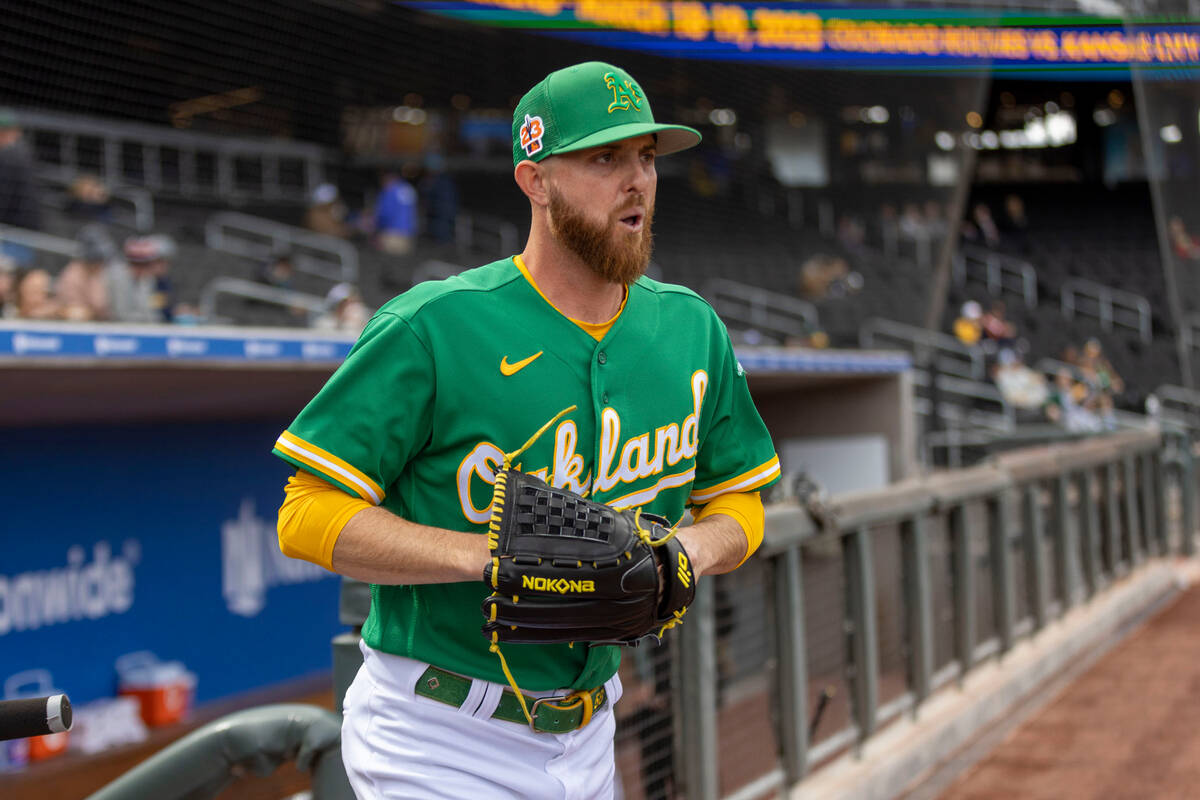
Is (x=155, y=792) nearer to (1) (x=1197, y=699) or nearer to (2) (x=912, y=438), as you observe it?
(1) (x=1197, y=699)

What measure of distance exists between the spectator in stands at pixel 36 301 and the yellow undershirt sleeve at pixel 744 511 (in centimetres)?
424

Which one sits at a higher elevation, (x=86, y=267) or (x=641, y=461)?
(x=86, y=267)

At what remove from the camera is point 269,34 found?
1110 centimetres

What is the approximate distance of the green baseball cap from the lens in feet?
4.92

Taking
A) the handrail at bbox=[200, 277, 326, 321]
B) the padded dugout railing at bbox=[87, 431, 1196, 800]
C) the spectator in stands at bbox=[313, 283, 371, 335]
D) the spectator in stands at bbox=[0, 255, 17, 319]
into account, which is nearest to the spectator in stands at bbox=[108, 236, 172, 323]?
the spectator in stands at bbox=[0, 255, 17, 319]

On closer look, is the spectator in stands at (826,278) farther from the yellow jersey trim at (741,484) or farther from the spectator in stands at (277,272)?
the yellow jersey trim at (741,484)

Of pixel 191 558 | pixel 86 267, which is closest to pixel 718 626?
pixel 86 267

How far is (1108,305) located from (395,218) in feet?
43.2

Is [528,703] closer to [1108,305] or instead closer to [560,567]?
[560,567]

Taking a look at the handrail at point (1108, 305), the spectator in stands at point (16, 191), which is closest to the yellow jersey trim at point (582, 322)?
the spectator in stands at point (16, 191)

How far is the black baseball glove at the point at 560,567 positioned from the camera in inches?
52.8

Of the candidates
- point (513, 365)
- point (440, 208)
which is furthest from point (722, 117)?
point (513, 365)

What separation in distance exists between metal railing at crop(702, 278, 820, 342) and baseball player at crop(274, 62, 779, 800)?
1061 centimetres

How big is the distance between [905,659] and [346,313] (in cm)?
429
